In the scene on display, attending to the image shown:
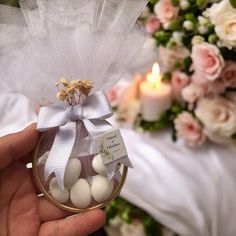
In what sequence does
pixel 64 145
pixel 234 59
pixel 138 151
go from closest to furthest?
pixel 64 145
pixel 234 59
pixel 138 151

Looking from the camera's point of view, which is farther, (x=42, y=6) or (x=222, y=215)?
(x=222, y=215)

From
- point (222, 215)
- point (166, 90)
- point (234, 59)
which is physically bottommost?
point (222, 215)

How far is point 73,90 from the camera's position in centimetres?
59

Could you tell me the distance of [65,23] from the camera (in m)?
0.64

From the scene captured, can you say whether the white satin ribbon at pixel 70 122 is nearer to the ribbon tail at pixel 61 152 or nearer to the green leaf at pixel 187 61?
the ribbon tail at pixel 61 152

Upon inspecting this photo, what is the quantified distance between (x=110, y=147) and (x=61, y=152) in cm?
8

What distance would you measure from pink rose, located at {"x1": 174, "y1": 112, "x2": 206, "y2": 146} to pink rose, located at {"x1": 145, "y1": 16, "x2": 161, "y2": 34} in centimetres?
27

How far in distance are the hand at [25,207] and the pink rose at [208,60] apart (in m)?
0.44

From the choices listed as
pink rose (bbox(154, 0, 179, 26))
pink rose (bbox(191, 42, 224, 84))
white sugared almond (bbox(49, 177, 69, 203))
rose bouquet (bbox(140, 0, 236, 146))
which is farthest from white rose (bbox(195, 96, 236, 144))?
white sugared almond (bbox(49, 177, 69, 203))

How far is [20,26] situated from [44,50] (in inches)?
3.0

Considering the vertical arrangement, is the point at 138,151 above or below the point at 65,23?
below

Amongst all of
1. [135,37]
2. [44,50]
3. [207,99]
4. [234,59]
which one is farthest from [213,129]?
[44,50]

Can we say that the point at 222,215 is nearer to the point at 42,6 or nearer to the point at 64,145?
the point at 64,145

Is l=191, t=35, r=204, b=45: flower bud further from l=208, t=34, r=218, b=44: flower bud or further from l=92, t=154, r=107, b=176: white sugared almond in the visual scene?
l=92, t=154, r=107, b=176: white sugared almond
